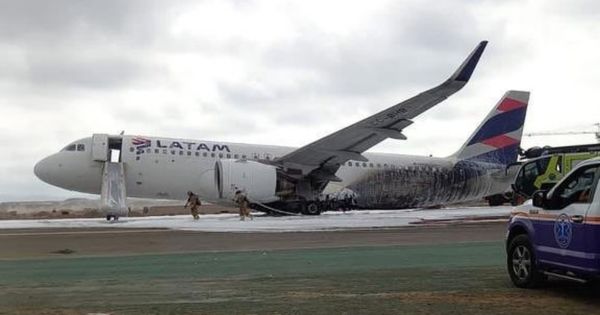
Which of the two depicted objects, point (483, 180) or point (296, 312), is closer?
point (296, 312)

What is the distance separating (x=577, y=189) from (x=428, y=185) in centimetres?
2730

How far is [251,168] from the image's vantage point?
2939 cm

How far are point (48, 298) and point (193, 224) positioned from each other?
618 inches

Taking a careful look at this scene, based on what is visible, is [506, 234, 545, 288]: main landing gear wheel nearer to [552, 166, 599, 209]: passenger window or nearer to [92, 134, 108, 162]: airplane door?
[552, 166, 599, 209]: passenger window

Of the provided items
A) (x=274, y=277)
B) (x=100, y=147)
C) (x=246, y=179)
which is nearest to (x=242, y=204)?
(x=246, y=179)

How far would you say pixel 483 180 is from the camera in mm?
36906

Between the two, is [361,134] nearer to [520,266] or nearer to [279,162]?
[279,162]

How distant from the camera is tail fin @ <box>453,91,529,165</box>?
37.2 meters

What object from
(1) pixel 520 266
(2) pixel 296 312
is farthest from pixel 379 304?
(1) pixel 520 266

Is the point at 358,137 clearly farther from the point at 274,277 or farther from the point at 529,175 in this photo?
the point at 274,277

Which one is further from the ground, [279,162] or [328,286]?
[279,162]

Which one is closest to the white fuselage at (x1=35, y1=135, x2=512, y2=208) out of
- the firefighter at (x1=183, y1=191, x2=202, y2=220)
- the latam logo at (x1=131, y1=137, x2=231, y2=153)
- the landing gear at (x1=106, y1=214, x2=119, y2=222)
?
the latam logo at (x1=131, y1=137, x2=231, y2=153)

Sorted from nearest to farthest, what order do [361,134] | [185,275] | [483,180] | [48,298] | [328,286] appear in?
1. [48,298]
2. [328,286]
3. [185,275]
4. [361,134]
5. [483,180]

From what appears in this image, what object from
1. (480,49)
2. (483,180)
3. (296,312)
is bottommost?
(296,312)
